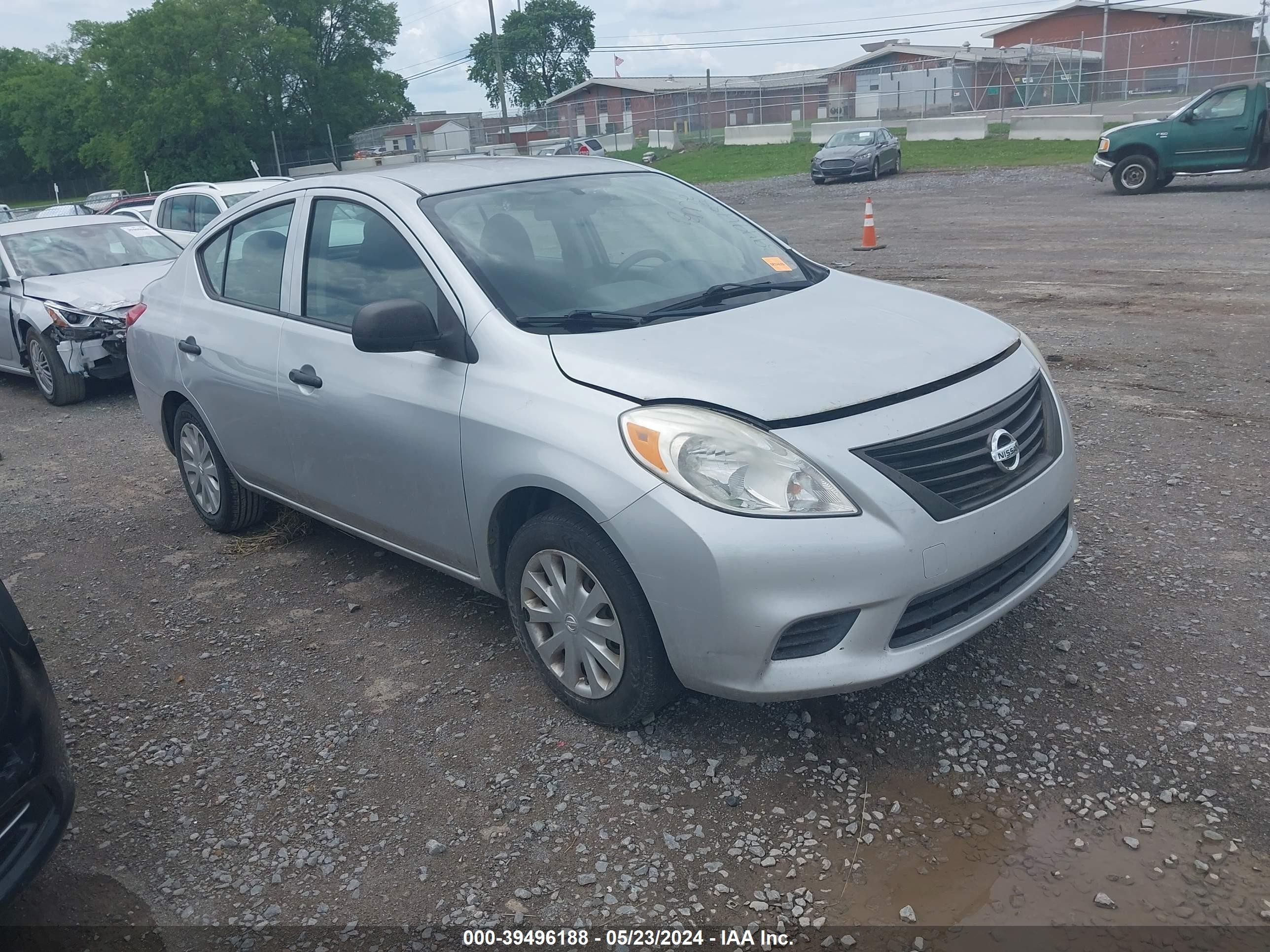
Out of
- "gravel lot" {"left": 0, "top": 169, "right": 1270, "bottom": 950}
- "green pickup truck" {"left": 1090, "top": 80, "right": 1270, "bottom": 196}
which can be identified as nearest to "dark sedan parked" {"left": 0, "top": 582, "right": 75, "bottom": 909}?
"gravel lot" {"left": 0, "top": 169, "right": 1270, "bottom": 950}

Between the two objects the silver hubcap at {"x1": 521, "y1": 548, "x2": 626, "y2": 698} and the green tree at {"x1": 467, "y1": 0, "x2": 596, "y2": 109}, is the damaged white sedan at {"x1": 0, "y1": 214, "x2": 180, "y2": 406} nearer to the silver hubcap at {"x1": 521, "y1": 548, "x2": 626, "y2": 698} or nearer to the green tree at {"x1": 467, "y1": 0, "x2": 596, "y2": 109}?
the silver hubcap at {"x1": 521, "y1": 548, "x2": 626, "y2": 698}

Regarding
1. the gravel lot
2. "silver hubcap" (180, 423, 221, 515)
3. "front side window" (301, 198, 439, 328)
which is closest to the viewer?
→ the gravel lot

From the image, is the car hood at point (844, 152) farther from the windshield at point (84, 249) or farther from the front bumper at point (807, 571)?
the front bumper at point (807, 571)

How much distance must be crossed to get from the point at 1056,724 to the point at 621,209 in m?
2.59

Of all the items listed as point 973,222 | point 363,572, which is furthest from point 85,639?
point 973,222

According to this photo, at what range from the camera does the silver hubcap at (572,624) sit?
3.33 metres

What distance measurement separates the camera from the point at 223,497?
546cm

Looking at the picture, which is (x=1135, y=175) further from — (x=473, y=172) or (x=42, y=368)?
(x=473, y=172)

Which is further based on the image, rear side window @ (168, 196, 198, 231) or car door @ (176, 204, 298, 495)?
rear side window @ (168, 196, 198, 231)

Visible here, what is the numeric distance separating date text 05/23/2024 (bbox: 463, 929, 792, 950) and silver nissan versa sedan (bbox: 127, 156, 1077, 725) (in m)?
0.67

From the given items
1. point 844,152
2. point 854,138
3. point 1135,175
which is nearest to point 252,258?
point 1135,175

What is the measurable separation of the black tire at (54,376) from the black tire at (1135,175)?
1785 centimetres

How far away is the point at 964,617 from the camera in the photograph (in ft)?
10.5

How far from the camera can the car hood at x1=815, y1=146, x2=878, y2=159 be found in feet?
89.0
